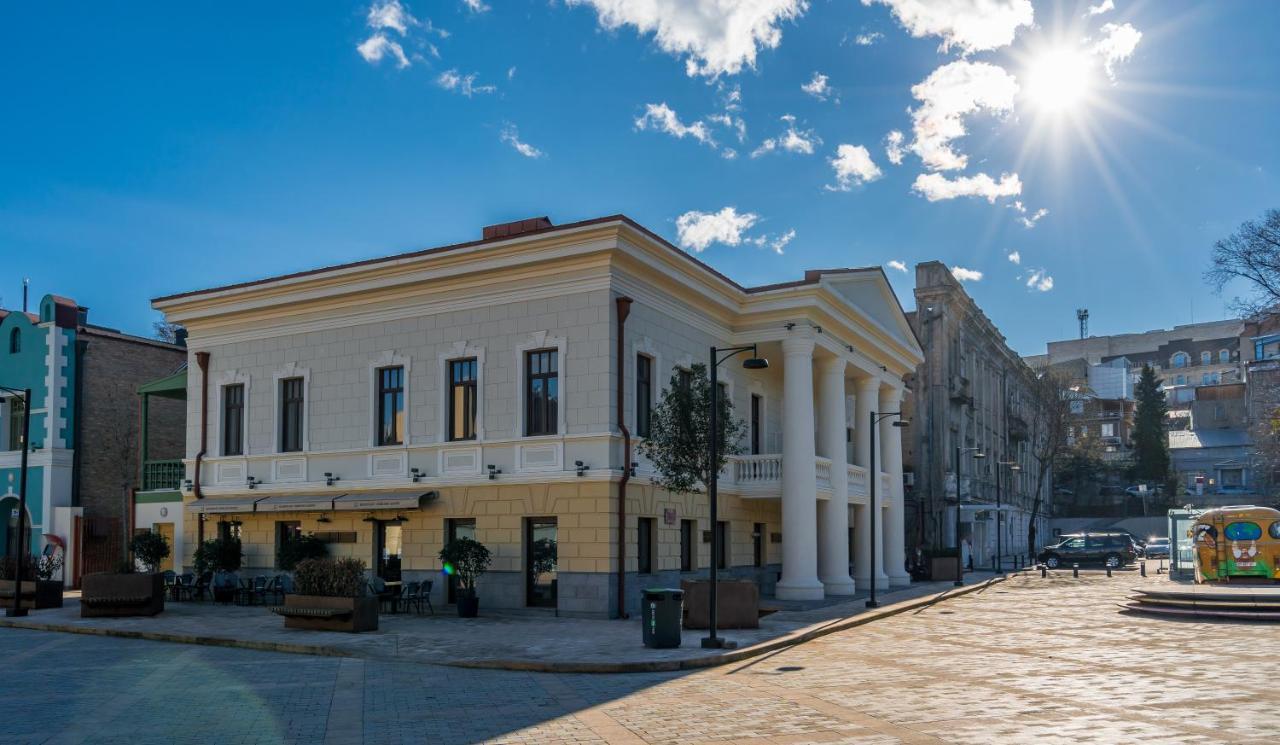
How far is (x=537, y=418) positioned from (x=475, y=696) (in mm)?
11691

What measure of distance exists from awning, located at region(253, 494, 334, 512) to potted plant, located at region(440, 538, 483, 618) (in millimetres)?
4140

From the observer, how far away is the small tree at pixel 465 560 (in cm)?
2364

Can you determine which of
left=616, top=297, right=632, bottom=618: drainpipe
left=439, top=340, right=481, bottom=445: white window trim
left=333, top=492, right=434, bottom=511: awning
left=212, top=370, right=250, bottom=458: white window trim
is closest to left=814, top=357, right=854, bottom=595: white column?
left=616, top=297, right=632, bottom=618: drainpipe

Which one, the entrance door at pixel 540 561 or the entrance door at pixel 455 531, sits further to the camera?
the entrance door at pixel 455 531

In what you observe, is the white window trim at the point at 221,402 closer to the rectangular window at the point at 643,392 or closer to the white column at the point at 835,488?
the rectangular window at the point at 643,392

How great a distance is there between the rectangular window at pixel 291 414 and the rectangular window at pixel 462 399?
5.06 m

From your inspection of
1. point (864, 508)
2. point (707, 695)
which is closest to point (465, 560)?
point (707, 695)

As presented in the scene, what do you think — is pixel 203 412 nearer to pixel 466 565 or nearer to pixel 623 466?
pixel 466 565

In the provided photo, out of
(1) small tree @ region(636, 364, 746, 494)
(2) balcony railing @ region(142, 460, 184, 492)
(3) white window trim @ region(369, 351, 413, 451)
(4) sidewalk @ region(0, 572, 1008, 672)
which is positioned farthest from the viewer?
(2) balcony railing @ region(142, 460, 184, 492)

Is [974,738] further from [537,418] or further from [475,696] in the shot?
[537,418]

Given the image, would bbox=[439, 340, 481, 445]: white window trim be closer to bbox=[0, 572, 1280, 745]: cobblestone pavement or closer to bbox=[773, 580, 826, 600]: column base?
bbox=[0, 572, 1280, 745]: cobblestone pavement

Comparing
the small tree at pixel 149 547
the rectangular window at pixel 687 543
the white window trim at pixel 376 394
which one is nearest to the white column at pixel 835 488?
the rectangular window at pixel 687 543

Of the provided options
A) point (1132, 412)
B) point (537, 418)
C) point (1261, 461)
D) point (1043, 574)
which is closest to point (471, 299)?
point (537, 418)

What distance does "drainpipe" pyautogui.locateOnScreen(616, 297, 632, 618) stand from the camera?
23438mm
